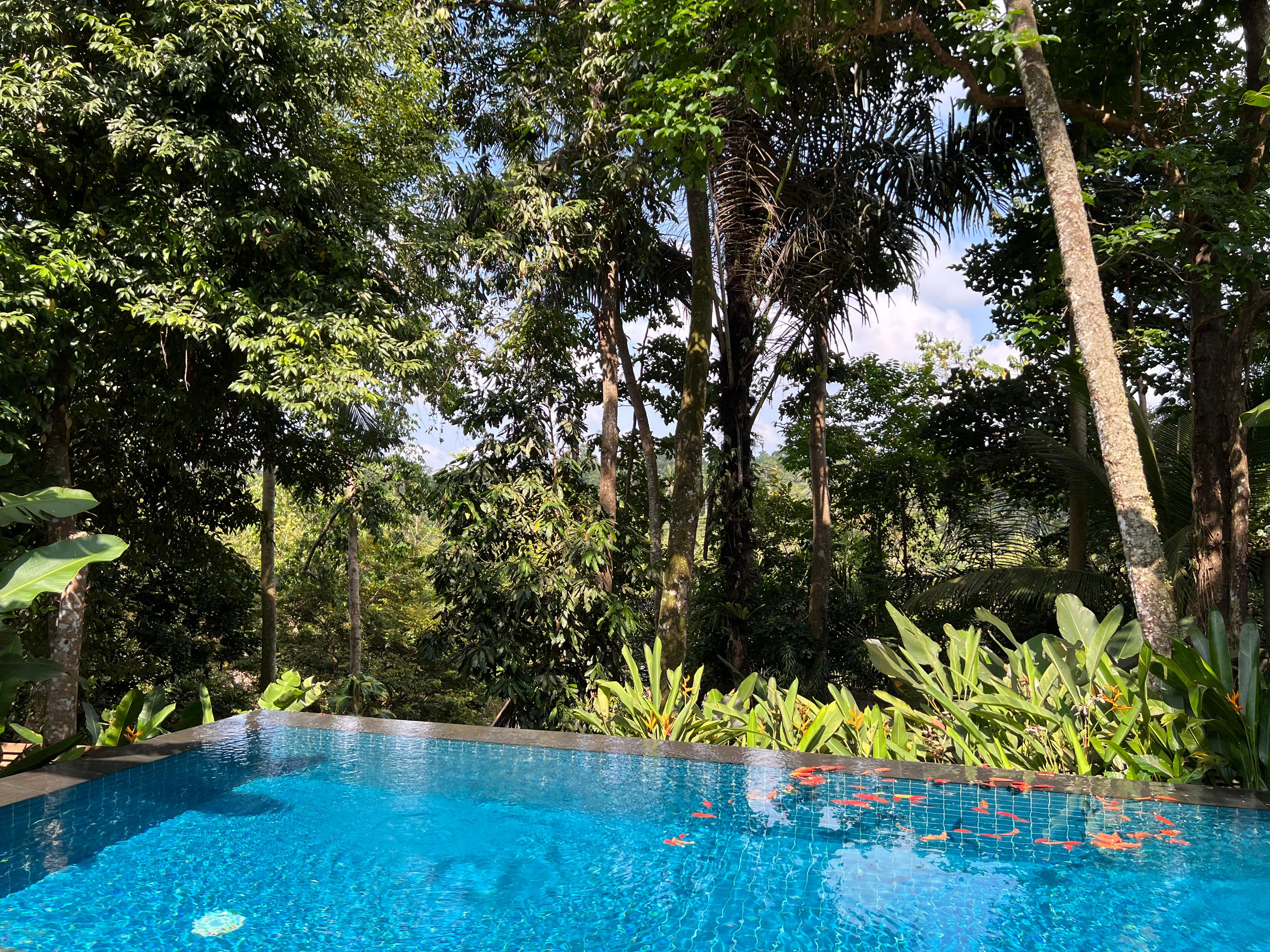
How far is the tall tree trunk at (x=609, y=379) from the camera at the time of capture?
836cm

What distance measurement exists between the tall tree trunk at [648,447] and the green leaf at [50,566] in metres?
6.04

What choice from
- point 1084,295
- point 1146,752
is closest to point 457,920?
point 1146,752

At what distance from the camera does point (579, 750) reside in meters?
4.23

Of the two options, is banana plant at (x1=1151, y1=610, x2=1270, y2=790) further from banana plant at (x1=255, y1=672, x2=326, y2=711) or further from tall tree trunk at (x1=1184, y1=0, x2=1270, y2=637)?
banana plant at (x1=255, y1=672, x2=326, y2=711)

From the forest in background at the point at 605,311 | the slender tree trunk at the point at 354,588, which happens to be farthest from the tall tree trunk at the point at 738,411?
the slender tree trunk at the point at 354,588

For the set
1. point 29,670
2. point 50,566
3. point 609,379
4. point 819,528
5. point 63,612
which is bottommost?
point 29,670

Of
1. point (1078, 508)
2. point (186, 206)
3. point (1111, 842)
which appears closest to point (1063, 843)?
point (1111, 842)

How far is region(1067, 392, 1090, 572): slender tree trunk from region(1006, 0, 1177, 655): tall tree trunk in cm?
422

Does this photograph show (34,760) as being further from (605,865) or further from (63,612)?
(63,612)

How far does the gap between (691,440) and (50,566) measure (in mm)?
4491

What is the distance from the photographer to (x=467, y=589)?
25.7 ft

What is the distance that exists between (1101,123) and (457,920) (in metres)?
6.59

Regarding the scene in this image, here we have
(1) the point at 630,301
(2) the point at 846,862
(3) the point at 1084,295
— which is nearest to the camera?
(2) the point at 846,862

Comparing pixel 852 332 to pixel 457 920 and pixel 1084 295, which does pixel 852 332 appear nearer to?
pixel 1084 295
